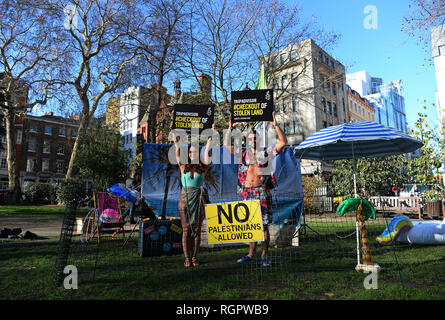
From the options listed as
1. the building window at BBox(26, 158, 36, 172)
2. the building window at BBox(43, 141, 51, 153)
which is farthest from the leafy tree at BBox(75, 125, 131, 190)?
the building window at BBox(43, 141, 51, 153)

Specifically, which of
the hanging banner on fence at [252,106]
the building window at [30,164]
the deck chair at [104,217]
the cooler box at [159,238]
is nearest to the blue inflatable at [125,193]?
the deck chair at [104,217]

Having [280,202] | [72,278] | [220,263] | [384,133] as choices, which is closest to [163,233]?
[220,263]

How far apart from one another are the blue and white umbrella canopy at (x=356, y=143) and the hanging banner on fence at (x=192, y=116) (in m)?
1.88

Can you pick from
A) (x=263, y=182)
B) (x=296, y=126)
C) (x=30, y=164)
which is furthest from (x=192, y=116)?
(x=30, y=164)

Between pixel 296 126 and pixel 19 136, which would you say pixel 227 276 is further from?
pixel 19 136

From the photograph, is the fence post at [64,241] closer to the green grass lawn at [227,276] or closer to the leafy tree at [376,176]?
the green grass lawn at [227,276]

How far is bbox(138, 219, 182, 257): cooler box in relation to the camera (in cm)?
559

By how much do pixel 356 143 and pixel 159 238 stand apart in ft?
14.5

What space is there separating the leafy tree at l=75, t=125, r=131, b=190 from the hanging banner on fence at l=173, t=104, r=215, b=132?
2189cm

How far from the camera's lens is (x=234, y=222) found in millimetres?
4051

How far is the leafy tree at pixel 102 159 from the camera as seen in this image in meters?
26.1

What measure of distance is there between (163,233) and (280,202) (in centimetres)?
284
